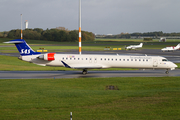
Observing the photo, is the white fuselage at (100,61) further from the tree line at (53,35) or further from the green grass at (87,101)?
the tree line at (53,35)

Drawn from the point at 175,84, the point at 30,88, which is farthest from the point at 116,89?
the point at 30,88

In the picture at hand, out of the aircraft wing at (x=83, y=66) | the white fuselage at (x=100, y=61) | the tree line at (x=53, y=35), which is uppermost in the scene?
the tree line at (x=53, y=35)

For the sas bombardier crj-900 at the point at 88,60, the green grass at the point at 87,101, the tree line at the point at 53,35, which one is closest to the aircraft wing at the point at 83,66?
the sas bombardier crj-900 at the point at 88,60

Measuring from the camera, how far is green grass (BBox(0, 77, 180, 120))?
→ 14.0m

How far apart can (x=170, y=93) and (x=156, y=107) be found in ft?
14.3

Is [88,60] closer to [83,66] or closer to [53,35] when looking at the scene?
[83,66]

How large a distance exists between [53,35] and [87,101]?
484 feet

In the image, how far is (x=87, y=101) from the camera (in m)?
17.2

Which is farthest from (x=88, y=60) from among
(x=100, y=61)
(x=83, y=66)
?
(x=100, y=61)

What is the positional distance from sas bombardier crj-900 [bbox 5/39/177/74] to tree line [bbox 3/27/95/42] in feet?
415

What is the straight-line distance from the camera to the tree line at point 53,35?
521 ft

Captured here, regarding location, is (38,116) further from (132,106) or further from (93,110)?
(132,106)

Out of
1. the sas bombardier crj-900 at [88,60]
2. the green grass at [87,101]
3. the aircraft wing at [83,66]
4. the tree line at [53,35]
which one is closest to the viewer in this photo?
the green grass at [87,101]

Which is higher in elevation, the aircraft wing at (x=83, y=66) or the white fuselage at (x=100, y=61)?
the white fuselage at (x=100, y=61)
